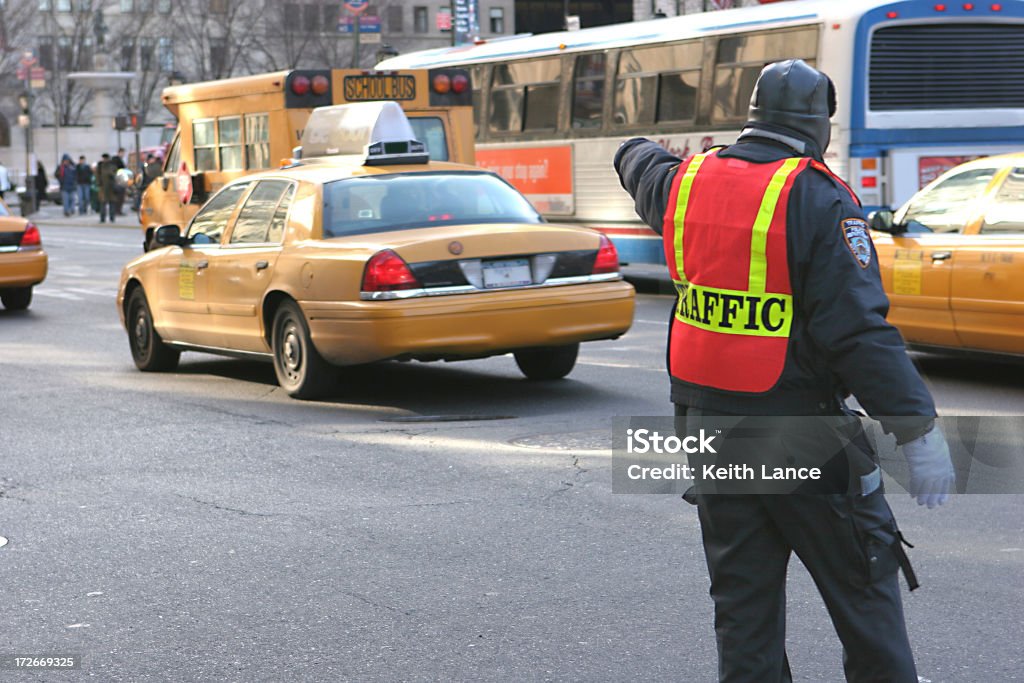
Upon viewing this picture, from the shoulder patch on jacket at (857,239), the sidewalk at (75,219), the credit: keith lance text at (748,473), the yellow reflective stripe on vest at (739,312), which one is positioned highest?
the shoulder patch on jacket at (857,239)

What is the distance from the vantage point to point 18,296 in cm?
1794

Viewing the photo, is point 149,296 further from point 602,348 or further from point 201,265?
point 602,348

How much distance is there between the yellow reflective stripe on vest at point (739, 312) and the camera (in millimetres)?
3518

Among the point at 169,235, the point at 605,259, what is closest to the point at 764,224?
the point at 605,259

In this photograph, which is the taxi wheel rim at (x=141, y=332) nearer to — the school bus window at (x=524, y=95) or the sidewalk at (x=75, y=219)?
the school bus window at (x=524, y=95)

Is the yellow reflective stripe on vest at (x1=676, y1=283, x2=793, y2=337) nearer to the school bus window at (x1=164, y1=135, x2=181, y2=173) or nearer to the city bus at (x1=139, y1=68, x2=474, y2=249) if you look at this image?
the city bus at (x1=139, y1=68, x2=474, y2=249)

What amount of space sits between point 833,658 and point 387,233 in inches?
222

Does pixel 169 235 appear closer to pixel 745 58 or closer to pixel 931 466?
pixel 745 58

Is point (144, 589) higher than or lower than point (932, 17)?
lower

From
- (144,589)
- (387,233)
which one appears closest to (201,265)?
(387,233)

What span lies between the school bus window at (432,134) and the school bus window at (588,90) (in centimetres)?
185

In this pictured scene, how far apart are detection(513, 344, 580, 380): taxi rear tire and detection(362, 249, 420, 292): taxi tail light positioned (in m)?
1.52

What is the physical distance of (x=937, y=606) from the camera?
5.35 metres

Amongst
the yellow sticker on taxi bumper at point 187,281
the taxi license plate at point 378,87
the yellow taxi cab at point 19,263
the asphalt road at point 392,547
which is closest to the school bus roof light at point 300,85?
the taxi license plate at point 378,87
